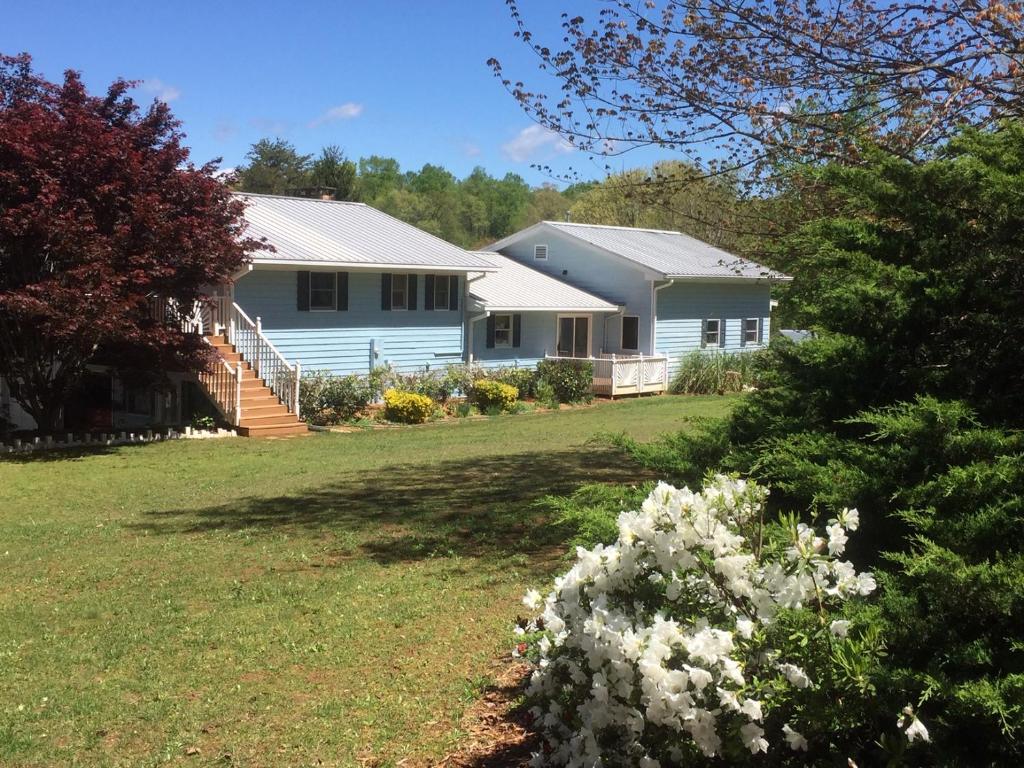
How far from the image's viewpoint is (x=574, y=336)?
103 feet

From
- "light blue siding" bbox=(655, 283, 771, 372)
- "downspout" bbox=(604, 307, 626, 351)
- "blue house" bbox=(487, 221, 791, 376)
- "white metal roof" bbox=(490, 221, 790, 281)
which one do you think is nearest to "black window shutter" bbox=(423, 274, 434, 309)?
"blue house" bbox=(487, 221, 791, 376)

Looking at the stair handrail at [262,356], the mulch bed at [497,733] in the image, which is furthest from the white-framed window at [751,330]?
the mulch bed at [497,733]

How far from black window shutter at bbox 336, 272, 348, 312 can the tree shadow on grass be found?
32.9 feet

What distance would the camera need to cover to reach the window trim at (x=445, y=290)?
87.0 feet

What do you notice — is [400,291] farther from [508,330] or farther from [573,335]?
[573,335]

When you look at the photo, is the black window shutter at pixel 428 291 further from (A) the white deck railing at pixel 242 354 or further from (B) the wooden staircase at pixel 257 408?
(B) the wooden staircase at pixel 257 408

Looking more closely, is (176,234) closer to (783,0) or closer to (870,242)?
(783,0)

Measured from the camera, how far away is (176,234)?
55.7ft

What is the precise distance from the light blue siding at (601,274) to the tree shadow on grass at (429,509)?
56.0 feet

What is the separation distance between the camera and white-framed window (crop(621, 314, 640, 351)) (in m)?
32.0

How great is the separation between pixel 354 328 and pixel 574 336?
9.04 m

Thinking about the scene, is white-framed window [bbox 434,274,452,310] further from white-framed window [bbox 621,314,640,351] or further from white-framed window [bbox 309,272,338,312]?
white-framed window [bbox 621,314,640,351]

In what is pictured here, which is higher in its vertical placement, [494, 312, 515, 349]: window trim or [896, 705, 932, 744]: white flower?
[494, 312, 515, 349]: window trim

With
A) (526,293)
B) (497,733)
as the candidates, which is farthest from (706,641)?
(526,293)
